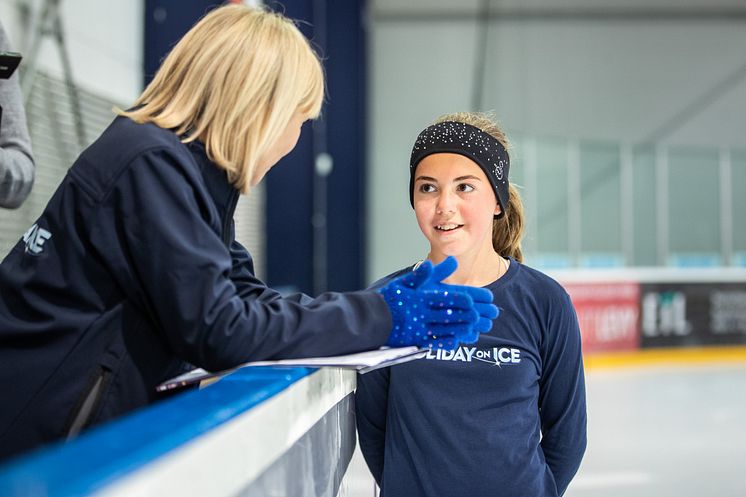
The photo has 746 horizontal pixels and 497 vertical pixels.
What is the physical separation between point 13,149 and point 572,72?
8726mm

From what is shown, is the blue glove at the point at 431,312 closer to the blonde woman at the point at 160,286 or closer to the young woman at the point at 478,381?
the blonde woman at the point at 160,286

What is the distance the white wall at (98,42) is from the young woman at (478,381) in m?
3.31

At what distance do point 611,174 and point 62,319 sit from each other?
8.99m

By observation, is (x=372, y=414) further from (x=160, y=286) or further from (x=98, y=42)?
(x=98, y=42)

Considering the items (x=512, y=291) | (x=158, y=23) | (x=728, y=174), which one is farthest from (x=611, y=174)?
(x=512, y=291)

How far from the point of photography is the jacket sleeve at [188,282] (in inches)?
33.5

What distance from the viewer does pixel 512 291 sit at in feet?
4.48

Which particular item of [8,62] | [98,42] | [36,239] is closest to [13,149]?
[8,62]

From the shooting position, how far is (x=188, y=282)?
85cm

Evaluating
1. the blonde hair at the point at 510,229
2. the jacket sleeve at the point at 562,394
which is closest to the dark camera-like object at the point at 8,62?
the blonde hair at the point at 510,229

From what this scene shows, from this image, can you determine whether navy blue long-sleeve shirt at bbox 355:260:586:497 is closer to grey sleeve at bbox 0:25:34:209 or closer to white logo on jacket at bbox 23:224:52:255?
white logo on jacket at bbox 23:224:52:255

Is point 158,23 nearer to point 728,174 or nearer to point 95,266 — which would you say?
point 95,266

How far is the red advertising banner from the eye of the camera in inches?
305

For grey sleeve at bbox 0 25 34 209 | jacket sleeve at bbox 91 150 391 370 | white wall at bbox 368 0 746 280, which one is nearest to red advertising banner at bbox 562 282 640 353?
white wall at bbox 368 0 746 280
